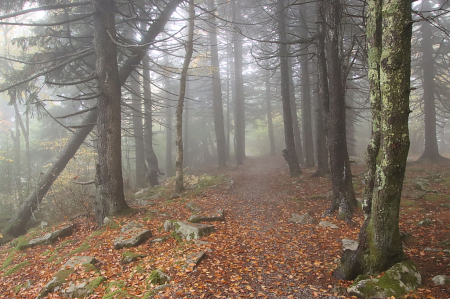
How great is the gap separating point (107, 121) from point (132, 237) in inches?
139

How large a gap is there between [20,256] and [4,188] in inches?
388

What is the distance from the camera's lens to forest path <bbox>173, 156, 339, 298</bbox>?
13.1 ft

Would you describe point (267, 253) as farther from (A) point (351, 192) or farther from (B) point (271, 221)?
(A) point (351, 192)

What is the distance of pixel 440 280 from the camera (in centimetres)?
353

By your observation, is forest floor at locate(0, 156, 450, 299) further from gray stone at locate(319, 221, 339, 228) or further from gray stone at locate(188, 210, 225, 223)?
→ gray stone at locate(188, 210, 225, 223)

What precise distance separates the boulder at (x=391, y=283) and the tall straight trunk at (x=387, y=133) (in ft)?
0.50

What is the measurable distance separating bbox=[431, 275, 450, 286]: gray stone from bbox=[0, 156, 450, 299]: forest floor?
0.26 feet

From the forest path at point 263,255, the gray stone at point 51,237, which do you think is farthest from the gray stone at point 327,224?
the gray stone at point 51,237

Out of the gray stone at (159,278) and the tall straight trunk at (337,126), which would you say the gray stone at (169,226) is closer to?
the gray stone at (159,278)

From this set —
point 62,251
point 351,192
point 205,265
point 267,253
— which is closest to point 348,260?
point 267,253

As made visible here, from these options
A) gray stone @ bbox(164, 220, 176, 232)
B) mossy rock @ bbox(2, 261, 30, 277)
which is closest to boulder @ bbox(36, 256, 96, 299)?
gray stone @ bbox(164, 220, 176, 232)

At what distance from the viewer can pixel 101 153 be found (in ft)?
25.4

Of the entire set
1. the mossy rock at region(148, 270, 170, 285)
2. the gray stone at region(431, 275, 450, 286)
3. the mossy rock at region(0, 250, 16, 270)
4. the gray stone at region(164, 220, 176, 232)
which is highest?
the gray stone at region(164, 220, 176, 232)

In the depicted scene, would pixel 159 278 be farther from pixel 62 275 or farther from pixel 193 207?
pixel 193 207
